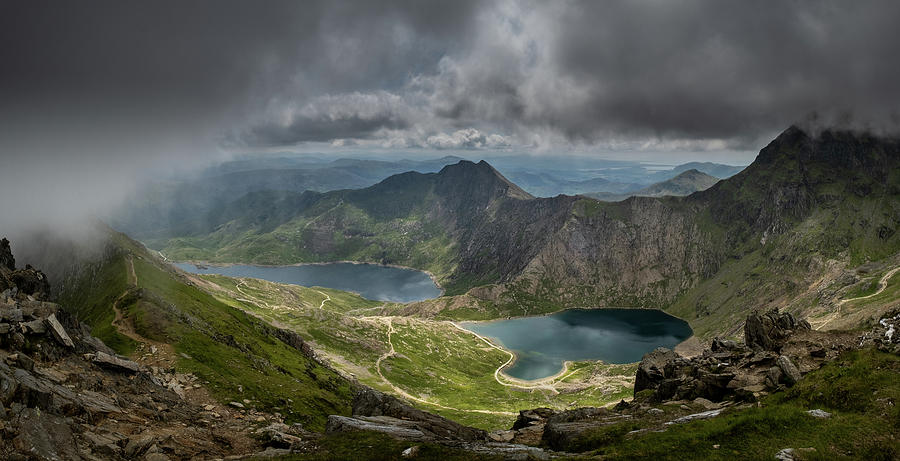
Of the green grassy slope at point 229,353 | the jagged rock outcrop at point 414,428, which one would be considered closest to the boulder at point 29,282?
the green grassy slope at point 229,353

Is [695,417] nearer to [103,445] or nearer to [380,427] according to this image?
[380,427]

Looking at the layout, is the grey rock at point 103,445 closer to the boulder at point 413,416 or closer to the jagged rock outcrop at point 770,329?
the boulder at point 413,416

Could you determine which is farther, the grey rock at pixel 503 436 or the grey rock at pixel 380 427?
the grey rock at pixel 503 436

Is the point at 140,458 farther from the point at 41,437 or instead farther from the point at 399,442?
the point at 399,442

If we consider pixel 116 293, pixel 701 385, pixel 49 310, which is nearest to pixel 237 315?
pixel 116 293

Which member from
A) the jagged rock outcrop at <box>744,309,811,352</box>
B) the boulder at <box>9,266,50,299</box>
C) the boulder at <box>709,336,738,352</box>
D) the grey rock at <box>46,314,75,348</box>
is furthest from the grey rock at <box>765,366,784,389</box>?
the boulder at <box>9,266,50,299</box>

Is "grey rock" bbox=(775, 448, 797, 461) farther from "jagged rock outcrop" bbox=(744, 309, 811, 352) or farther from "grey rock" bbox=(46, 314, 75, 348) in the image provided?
"grey rock" bbox=(46, 314, 75, 348)
